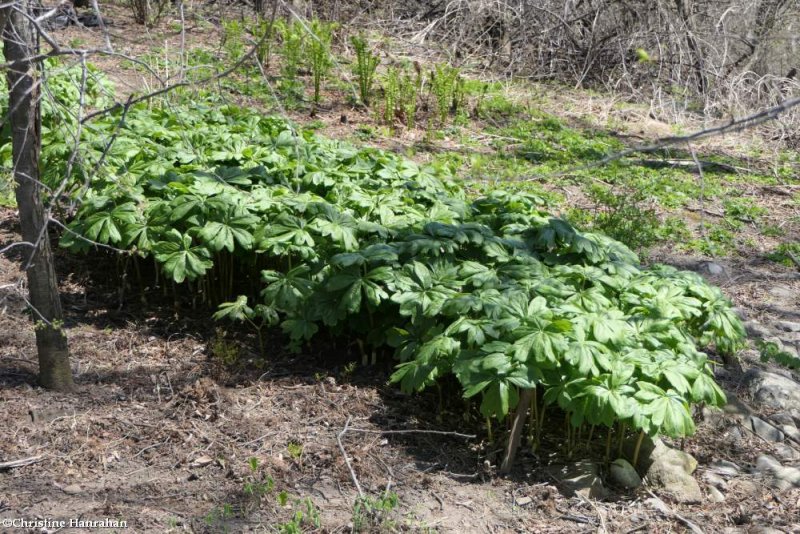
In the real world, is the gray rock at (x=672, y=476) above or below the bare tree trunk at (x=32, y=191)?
below

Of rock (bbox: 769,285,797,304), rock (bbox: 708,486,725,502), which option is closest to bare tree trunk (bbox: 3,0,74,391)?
rock (bbox: 708,486,725,502)

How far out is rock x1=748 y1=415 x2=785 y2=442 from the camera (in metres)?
4.49

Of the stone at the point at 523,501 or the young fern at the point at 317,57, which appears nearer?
the stone at the point at 523,501

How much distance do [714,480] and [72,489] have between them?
287 cm

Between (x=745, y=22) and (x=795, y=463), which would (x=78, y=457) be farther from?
(x=745, y=22)

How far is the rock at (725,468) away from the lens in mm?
4109

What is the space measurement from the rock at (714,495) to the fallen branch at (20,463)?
2.98 meters

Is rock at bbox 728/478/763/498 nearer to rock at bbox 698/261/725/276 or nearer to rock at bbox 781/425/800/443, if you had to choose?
rock at bbox 781/425/800/443

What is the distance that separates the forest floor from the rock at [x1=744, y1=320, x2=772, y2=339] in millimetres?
42

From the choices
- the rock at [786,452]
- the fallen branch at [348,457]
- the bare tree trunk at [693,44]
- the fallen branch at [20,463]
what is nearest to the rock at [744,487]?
the rock at [786,452]

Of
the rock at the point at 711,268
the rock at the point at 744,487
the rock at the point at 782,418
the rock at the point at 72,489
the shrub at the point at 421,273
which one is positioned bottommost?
the rock at the point at 744,487

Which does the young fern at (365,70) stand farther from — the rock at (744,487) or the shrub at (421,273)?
the rock at (744,487)

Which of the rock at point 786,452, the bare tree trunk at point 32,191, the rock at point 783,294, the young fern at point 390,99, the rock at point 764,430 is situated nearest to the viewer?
the bare tree trunk at point 32,191

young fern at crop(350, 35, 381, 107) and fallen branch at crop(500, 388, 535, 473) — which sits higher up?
young fern at crop(350, 35, 381, 107)
